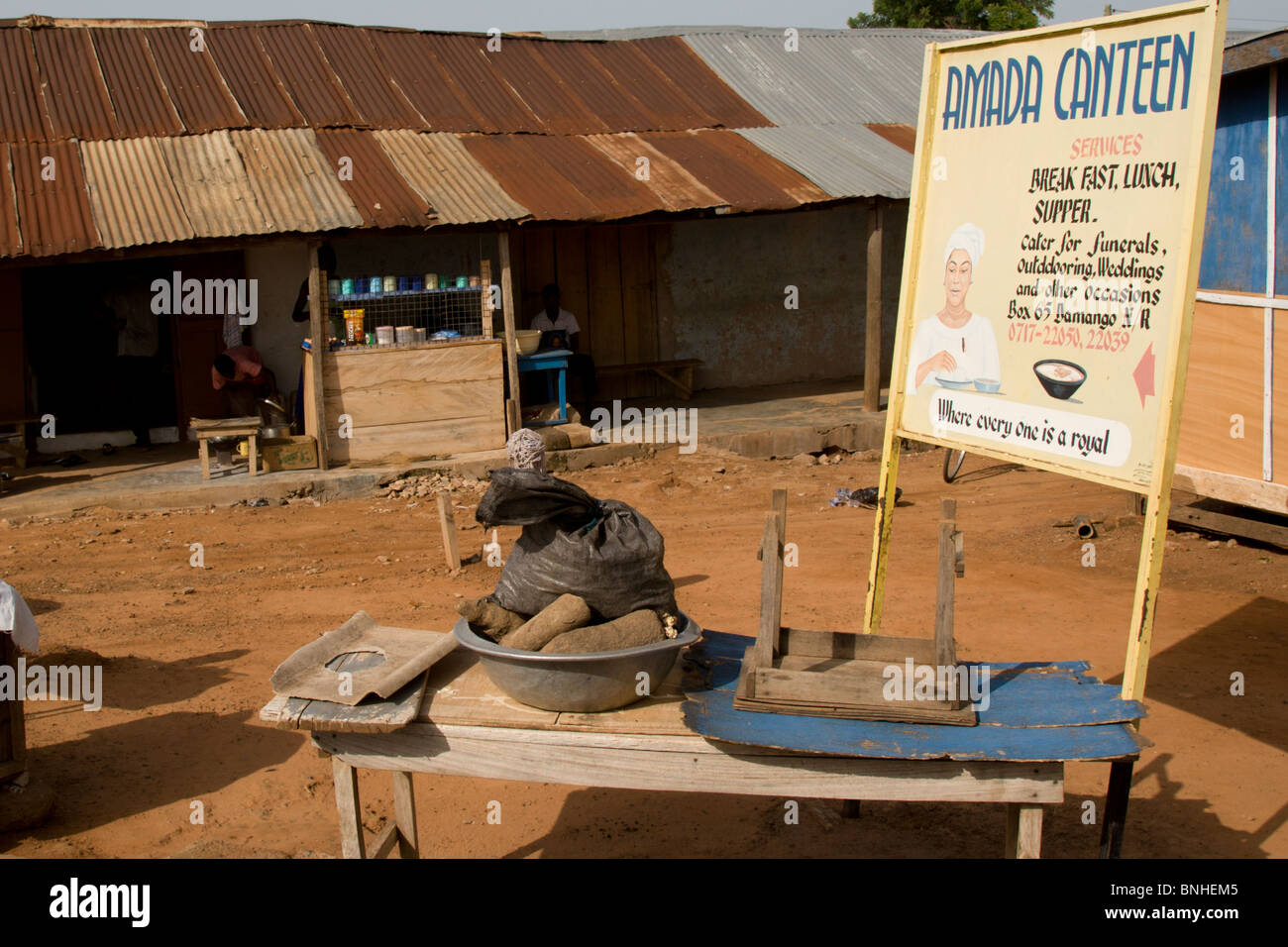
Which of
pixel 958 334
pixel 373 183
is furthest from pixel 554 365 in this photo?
pixel 958 334

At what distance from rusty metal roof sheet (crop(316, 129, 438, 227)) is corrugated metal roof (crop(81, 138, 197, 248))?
1.65 m

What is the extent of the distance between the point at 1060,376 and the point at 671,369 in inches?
442

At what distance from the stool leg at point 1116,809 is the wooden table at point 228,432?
940 cm

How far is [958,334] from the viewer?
4.77 m

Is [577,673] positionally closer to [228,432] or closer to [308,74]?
[228,432]

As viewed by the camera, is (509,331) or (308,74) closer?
(509,331)

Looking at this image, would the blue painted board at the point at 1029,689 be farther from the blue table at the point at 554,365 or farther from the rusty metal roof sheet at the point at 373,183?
the blue table at the point at 554,365

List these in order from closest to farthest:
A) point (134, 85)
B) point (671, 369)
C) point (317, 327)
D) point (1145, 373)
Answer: point (1145, 373)
point (317, 327)
point (134, 85)
point (671, 369)

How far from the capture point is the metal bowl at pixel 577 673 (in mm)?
3732

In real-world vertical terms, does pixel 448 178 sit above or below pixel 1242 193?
above

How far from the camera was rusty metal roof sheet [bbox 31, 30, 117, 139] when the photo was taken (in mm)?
12156

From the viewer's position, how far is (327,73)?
13.9 m
